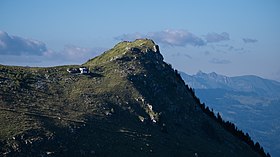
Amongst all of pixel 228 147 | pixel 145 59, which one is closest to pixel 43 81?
pixel 145 59

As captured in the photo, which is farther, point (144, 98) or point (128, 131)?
point (144, 98)

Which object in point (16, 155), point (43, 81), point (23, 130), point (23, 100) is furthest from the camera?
point (43, 81)

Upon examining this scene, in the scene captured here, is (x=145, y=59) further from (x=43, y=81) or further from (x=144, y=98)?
(x=43, y=81)

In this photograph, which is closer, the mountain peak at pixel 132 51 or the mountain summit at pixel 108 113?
the mountain summit at pixel 108 113

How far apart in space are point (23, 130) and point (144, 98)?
51159mm

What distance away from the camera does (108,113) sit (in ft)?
428

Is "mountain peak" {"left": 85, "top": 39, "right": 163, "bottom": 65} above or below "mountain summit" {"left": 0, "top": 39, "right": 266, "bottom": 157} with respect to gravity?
above

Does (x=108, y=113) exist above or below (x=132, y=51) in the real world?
below

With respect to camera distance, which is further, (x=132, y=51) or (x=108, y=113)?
(x=132, y=51)

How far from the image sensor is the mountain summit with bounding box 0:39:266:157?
349 ft

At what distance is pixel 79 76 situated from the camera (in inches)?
5881

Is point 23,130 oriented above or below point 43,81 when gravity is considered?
below

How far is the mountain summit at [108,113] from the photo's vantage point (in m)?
106

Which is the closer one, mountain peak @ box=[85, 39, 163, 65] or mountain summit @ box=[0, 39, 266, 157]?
mountain summit @ box=[0, 39, 266, 157]
